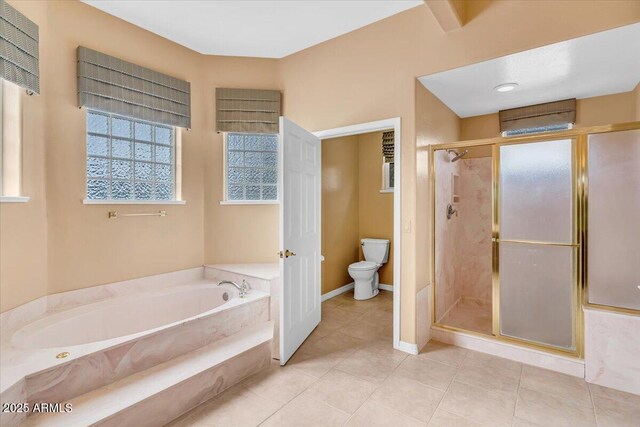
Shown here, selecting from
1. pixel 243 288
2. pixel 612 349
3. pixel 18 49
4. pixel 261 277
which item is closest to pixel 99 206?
pixel 18 49

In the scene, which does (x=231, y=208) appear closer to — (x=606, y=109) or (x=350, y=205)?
(x=350, y=205)

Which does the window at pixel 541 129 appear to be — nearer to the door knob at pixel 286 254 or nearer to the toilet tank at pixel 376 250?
the toilet tank at pixel 376 250

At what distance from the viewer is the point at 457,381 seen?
2.27 meters

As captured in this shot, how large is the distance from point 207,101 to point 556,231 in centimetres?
363

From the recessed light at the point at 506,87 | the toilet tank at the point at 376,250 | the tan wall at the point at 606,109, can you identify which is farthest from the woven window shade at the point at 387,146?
the tan wall at the point at 606,109

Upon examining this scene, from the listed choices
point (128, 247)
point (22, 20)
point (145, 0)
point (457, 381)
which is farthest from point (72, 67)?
point (457, 381)

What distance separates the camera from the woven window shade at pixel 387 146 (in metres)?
4.43

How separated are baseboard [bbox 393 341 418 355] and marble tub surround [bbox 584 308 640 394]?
1218mm

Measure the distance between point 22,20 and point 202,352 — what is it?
2.67 m

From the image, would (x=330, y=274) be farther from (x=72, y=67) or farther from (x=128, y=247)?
(x=72, y=67)

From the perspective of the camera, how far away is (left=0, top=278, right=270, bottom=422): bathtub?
1.63 meters

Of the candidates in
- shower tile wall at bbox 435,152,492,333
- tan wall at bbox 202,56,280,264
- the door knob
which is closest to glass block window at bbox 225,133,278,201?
tan wall at bbox 202,56,280,264

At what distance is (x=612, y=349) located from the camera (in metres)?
2.19

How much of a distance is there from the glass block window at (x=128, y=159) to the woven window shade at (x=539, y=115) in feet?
12.5
